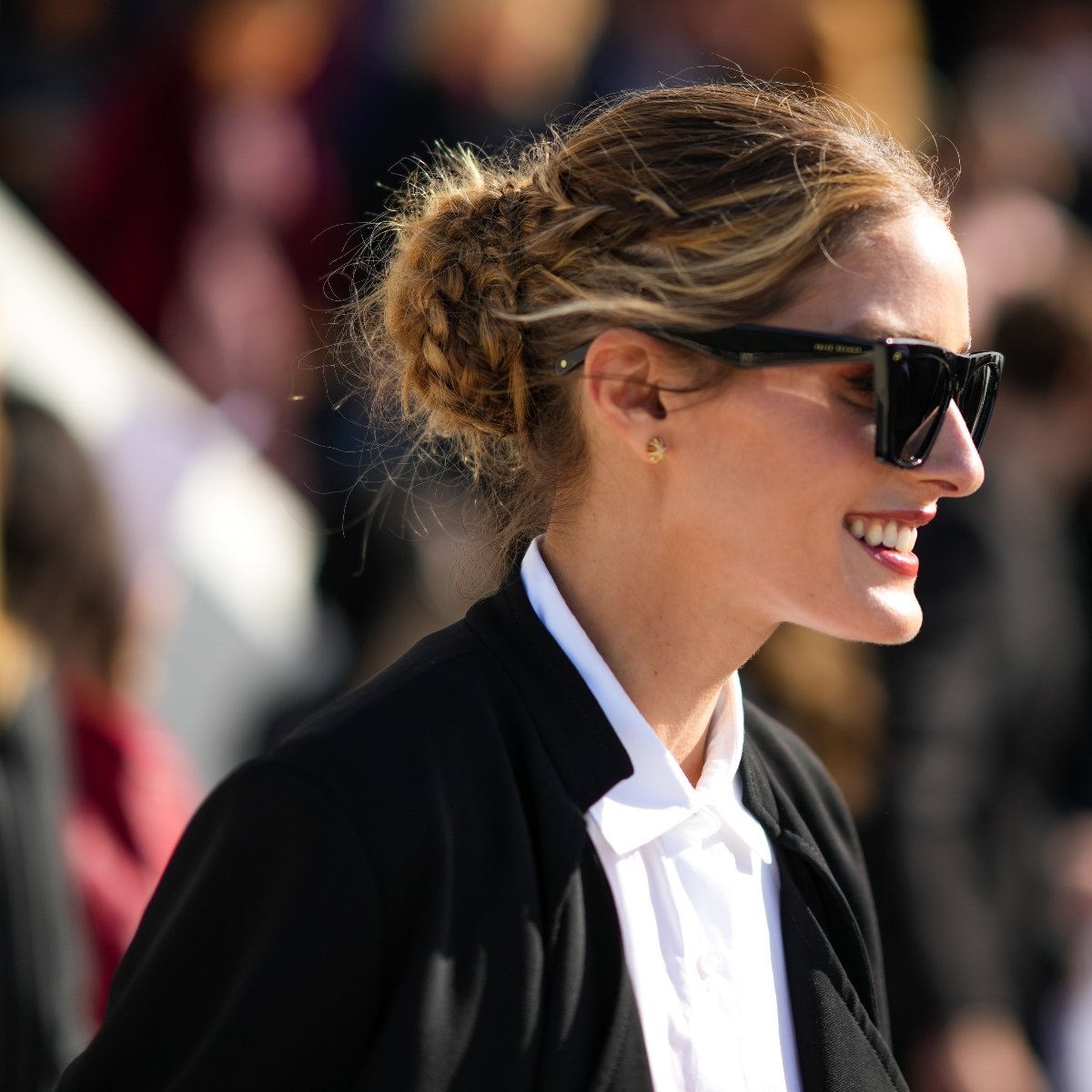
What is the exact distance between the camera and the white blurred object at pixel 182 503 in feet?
14.7

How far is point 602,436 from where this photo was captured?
1.90 metres

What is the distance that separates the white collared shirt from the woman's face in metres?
0.19

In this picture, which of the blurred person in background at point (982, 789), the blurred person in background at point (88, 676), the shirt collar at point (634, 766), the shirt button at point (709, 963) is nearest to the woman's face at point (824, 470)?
the shirt collar at point (634, 766)

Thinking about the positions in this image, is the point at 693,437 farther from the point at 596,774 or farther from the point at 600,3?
the point at 600,3

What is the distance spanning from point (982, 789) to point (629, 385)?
203 centimetres

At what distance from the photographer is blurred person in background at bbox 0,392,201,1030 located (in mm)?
2879

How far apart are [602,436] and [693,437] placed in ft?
0.43

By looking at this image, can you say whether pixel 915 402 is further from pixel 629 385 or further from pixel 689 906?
pixel 689 906

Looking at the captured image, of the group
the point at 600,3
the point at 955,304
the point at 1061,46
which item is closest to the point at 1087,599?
the point at 955,304

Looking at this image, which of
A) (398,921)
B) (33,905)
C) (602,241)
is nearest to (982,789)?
(33,905)

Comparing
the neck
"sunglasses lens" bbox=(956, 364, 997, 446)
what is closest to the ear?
the neck

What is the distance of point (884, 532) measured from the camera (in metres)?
1.84

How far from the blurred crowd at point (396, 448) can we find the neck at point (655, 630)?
0.48m

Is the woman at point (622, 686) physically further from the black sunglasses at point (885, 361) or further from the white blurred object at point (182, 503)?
the white blurred object at point (182, 503)
